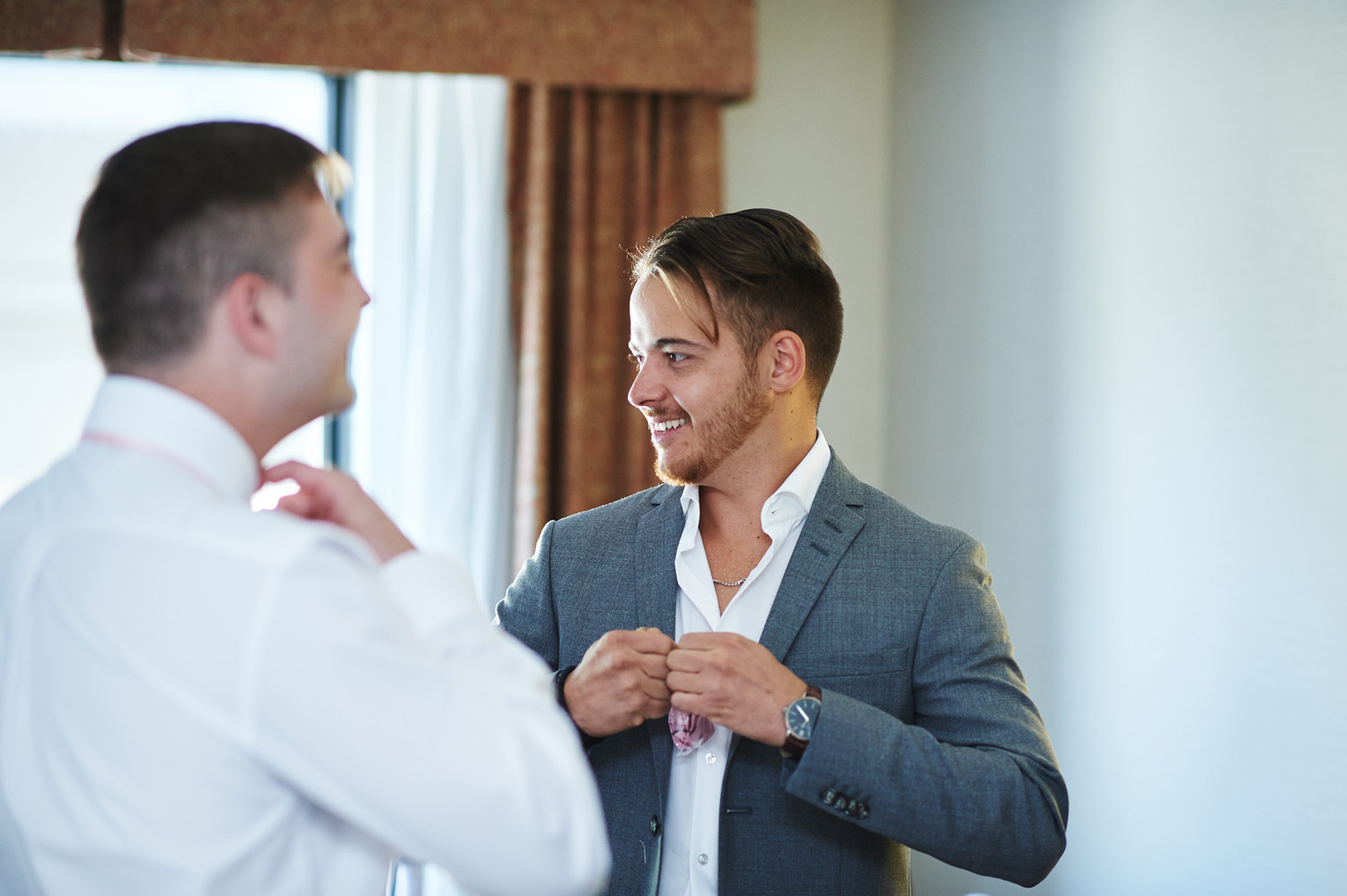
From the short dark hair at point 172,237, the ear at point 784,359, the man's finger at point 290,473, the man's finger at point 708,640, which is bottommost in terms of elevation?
the man's finger at point 708,640

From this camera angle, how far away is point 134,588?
0.83 meters

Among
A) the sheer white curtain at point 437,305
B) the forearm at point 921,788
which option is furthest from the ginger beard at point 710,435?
the sheer white curtain at point 437,305

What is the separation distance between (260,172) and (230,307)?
0.13m

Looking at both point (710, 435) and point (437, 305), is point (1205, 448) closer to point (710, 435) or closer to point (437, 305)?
point (710, 435)

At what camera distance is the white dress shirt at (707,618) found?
5.30 ft

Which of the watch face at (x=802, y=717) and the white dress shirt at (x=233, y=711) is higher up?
the white dress shirt at (x=233, y=711)

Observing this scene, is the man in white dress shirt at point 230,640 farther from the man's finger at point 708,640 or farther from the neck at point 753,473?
the neck at point 753,473

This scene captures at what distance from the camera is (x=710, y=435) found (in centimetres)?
185

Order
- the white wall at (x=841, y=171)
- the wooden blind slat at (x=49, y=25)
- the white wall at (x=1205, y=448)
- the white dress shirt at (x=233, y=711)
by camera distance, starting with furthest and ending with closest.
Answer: the white wall at (x=841, y=171), the wooden blind slat at (x=49, y=25), the white wall at (x=1205, y=448), the white dress shirt at (x=233, y=711)

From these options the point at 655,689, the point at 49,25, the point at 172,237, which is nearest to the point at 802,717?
the point at 655,689

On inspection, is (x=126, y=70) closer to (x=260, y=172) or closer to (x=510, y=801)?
(x=260, y=172)

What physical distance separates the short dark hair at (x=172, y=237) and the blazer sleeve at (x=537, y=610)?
103cm

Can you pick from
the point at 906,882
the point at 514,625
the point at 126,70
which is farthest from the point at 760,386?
the point at 126,70

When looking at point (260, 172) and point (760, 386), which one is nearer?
point (260, 172)
